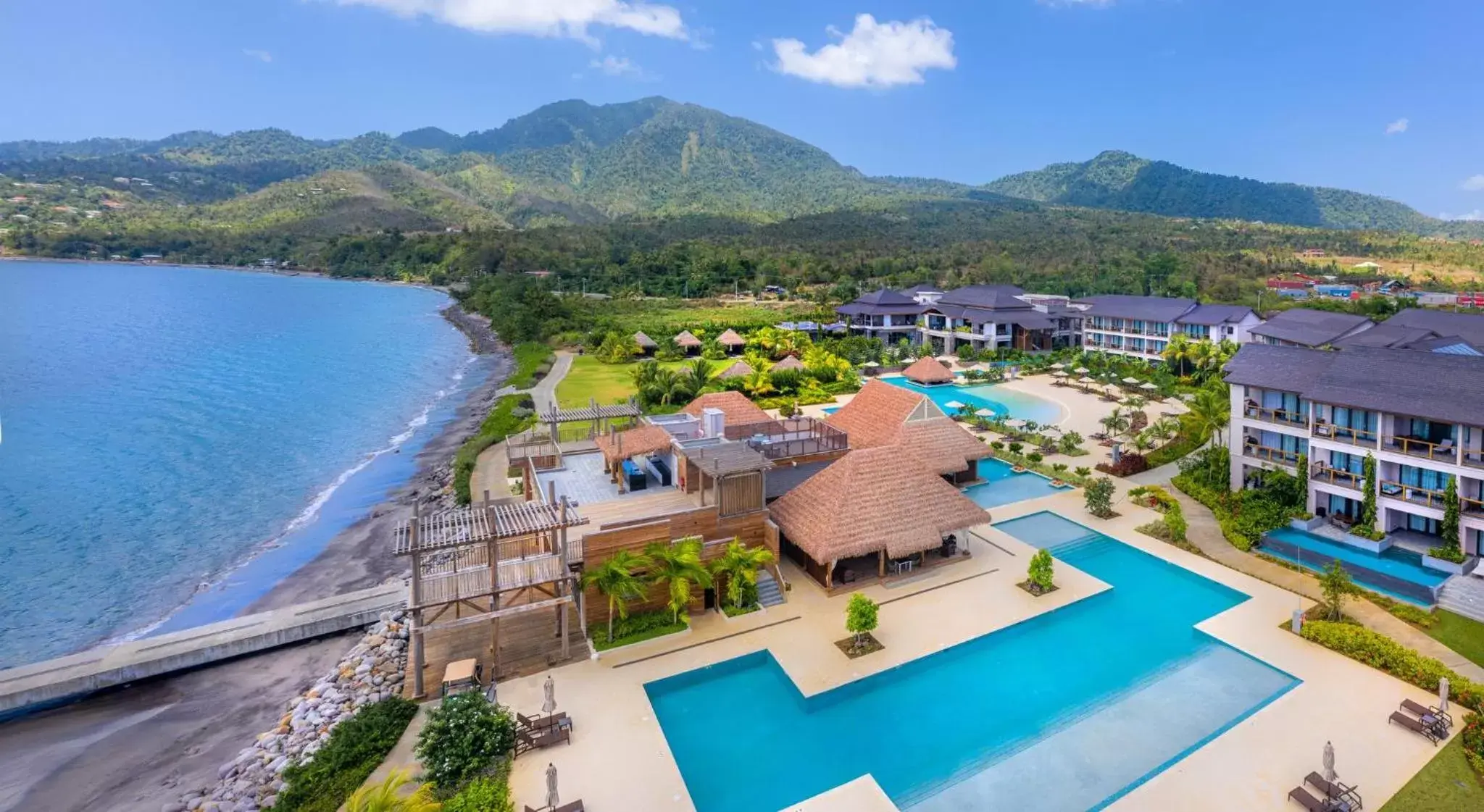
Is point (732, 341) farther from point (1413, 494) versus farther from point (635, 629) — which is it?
point (1413, 494)

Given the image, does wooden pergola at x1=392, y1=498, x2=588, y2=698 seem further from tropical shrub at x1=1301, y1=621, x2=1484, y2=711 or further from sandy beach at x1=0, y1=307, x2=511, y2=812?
A: tropical shrub at x1=1301, y1=621, x2=1484, y2=711

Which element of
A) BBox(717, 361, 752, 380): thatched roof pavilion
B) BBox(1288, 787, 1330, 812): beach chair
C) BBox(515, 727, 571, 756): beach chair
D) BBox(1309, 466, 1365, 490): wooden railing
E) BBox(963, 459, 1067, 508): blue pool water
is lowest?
BBox(1288, 787, 1330, 812): beach chair

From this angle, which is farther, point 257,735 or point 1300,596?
point 1300,596

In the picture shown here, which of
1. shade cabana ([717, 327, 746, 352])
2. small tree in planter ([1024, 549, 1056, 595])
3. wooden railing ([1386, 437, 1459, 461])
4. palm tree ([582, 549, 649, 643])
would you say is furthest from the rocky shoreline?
shade cabana ([717, 327, 746, 352])

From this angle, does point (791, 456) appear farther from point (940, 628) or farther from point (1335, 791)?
point (1335, 791)

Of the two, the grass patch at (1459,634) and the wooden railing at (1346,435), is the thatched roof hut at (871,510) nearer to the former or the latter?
the grass patch at (1459,634)

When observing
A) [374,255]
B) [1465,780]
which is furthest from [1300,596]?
[374,255]
